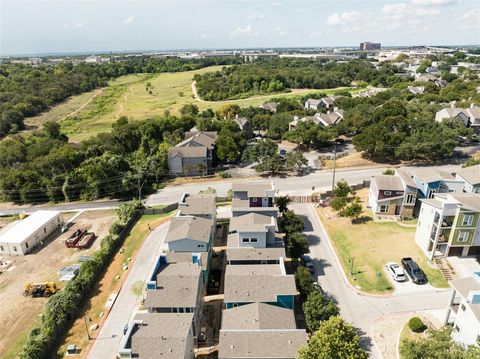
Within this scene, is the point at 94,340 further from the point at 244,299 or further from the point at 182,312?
the point at 244,299

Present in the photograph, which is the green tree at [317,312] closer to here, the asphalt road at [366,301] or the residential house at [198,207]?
the asphalt road at [366,301]

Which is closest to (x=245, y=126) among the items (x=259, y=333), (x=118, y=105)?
(x=259, y=333)

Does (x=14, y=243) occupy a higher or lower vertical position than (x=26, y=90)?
lower

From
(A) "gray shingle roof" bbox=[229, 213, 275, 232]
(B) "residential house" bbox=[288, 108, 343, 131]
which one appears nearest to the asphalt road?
(A) "gray shingle roof" bbox=[229, 213, 275, 232]

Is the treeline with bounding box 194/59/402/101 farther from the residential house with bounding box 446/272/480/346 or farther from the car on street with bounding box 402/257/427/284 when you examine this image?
the residential house with bounding box 446/272/480/346

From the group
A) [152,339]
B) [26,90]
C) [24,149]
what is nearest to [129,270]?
[152,339]
